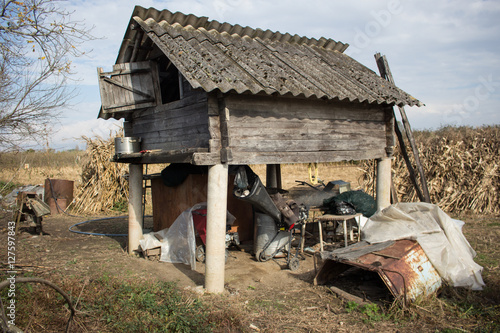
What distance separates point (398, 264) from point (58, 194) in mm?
14457

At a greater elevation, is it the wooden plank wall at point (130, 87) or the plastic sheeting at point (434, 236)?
the wooden plank wall at point (130, 87)

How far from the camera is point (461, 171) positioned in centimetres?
1375

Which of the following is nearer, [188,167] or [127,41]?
[127,41]

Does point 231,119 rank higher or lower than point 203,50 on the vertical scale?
lower

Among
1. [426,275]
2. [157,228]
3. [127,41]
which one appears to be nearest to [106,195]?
[157,228]

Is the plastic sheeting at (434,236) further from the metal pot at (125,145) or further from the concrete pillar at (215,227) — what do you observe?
the metal pot at (125,145)

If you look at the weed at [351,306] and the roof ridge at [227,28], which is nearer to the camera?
the weed at [351,306]

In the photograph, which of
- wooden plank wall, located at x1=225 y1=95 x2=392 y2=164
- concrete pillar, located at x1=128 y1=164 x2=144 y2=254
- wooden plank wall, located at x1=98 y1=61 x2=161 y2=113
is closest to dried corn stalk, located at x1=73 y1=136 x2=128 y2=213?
concrete pillar, located at x1=128 y1=164 x2=144 y2=254

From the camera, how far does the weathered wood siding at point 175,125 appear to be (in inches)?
265

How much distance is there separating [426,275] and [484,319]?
2.98ft

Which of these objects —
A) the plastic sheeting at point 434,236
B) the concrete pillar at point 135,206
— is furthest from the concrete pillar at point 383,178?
the concrete pillar at point 135,206

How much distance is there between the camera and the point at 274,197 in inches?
316

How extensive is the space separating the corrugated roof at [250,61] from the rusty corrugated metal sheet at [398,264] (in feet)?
8.85

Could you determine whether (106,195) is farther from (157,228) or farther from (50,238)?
(157,228)
